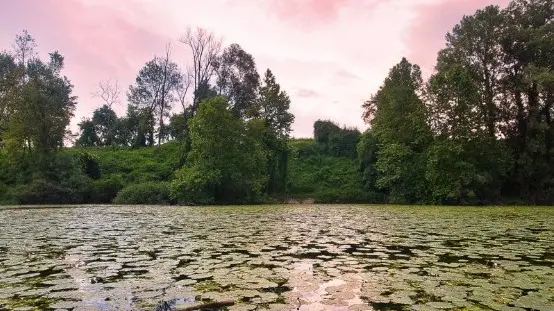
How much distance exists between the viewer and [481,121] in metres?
37.3

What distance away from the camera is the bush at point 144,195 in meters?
35.3

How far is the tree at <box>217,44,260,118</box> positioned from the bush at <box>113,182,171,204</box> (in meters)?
18.4

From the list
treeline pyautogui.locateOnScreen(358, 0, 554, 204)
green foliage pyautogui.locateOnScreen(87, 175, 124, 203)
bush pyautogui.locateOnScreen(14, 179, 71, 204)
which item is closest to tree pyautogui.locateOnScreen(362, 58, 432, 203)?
treeline pyautogui.locateOnScreen(358, 0, 554, 204)

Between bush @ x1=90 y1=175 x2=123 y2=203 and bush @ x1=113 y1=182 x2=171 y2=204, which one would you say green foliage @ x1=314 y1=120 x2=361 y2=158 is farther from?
bush @ x1=90 y1=175 x2=123 y2=203

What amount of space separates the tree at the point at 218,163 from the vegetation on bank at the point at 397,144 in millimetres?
98

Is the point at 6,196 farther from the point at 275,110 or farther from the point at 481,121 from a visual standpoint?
the point at 481,121

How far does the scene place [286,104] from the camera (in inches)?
1858

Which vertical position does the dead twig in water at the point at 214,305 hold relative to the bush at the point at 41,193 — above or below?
below

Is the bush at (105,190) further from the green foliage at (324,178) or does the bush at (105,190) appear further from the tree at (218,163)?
the green foliage at (324,178)

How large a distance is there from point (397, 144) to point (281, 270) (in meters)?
33.4

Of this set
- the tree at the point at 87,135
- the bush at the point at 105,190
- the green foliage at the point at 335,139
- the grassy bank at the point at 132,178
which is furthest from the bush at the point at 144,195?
the tree at the point at 87,135

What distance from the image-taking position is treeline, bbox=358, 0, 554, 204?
118 feet

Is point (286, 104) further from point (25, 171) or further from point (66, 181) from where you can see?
point (25, 171)

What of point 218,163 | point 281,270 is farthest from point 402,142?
point 281,270
